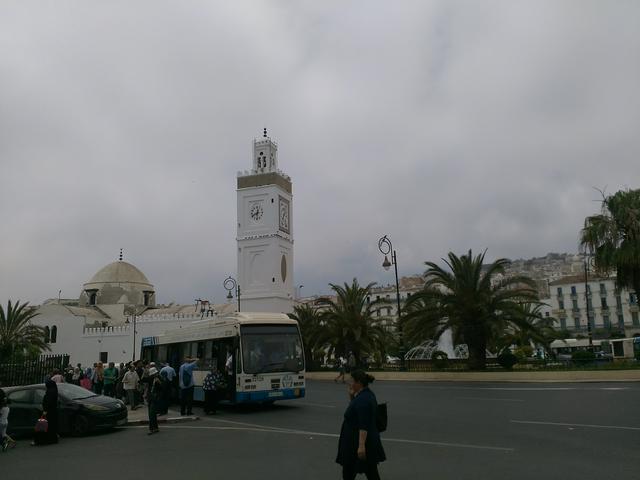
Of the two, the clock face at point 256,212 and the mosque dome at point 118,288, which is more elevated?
the clock face at point 256,212

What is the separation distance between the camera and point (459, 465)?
7977 millimetres

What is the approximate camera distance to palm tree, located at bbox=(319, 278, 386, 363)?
1364 inches

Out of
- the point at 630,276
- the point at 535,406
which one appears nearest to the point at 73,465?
the point at 535,406

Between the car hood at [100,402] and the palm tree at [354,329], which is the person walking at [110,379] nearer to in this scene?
the car hood at [100,402]

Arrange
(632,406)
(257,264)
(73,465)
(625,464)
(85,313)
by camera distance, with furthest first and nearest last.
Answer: (257,264) < (85,313) < (632,406) < (73,465) < (625,464)

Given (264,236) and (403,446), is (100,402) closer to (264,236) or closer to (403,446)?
(403,446)

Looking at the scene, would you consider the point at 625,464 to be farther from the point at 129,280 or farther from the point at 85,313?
the point at 129,280

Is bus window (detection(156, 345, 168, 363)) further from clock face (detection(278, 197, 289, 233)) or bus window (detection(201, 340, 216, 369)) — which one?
clock face (detection(278, 197, 289, 233))

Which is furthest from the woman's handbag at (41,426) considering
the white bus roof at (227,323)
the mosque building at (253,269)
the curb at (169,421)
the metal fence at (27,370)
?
the mosque building at (253,269)

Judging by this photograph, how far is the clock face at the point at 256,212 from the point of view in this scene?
239 ft

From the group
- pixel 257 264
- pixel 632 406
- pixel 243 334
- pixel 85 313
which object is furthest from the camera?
pixel 257 264

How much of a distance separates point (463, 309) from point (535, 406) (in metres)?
12.6

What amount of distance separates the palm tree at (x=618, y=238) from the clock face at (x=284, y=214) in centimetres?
4888

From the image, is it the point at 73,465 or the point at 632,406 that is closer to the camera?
the point at 73,465
